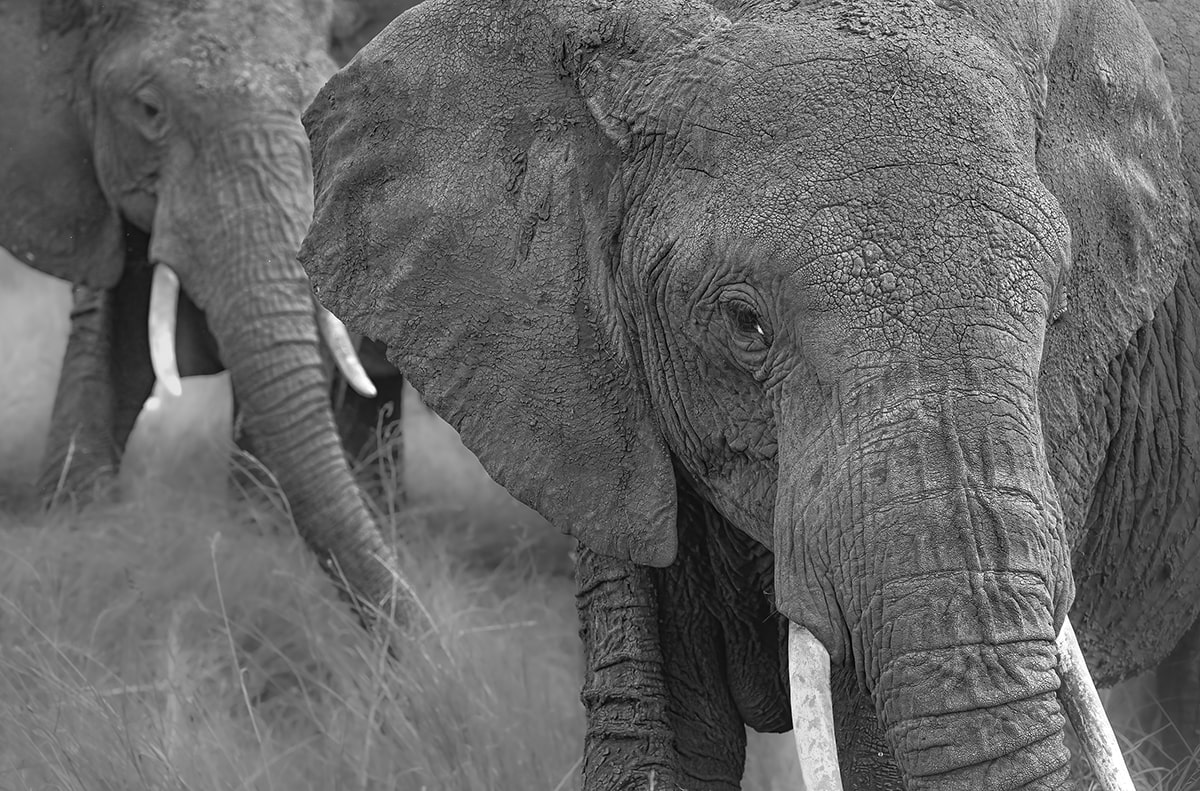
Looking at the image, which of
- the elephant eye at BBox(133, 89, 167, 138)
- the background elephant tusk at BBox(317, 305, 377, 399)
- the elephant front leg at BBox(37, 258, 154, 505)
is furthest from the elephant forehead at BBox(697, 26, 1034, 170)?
the elephant front leg at BBox(37, 258, 154, 505)

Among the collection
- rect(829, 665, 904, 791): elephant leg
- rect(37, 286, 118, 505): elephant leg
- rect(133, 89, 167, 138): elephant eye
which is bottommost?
rect(37, 286, 118, 505): elephant leg

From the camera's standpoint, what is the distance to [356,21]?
6727 mm

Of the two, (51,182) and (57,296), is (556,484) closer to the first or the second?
(51,182)

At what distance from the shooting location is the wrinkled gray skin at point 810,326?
7.13ft

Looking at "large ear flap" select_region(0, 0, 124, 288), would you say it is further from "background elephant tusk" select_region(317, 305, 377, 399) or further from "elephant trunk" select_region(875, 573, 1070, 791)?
"elephant trunk" select_region(875, 573, 1070, 791)

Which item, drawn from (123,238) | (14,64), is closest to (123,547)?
(123,238)

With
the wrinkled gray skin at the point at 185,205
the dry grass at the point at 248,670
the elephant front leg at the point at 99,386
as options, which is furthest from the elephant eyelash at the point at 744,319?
the elephant front leg at the point at 99,386

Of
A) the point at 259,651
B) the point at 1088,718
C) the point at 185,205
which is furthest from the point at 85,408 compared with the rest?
the point at 1088,718

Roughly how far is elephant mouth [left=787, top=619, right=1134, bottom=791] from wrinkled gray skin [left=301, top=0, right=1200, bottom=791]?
0.11 meters

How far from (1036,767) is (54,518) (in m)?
4.06

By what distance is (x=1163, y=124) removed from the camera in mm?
2789

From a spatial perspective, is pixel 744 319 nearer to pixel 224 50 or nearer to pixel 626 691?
pixel 626 691

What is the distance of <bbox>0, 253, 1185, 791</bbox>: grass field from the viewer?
367 cm

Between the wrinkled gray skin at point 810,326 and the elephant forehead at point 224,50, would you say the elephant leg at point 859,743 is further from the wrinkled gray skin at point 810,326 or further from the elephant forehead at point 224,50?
the elephant forehead at point 224,50
